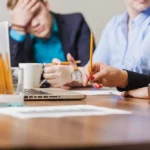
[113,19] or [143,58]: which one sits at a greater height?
[113,19]

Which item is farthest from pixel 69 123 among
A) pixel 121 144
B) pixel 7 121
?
pixel 121 144

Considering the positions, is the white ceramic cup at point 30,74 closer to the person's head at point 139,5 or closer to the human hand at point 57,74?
the human hand at point 57,74

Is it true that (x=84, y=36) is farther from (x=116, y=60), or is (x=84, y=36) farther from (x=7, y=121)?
(x=7, y=121)

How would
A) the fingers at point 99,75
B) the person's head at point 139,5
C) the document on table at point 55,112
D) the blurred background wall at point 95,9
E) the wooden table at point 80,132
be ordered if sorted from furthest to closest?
the blurred background wall at point 95,9
the person's head at point 139,5
the fingers at point 99,75
the document on table at point 55,112
the wooden table at point 80,132

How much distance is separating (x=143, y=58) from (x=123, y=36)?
0.24 metres

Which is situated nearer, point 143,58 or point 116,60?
point 143,58

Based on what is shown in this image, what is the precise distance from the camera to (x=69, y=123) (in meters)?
0.86

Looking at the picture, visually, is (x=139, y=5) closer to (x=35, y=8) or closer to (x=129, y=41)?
(x=129, y=41)

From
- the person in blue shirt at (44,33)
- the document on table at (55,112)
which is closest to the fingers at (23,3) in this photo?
the person in blue shirt at (44,33)

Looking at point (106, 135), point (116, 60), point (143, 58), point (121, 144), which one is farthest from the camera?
point (116, 60)

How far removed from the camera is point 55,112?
102 cm

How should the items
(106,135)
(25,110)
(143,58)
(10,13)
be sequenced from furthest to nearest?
(10,13), (143,58), (25,110), (106,135)

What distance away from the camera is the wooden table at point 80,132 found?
0.59 m

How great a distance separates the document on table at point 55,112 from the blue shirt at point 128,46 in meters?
1.11
